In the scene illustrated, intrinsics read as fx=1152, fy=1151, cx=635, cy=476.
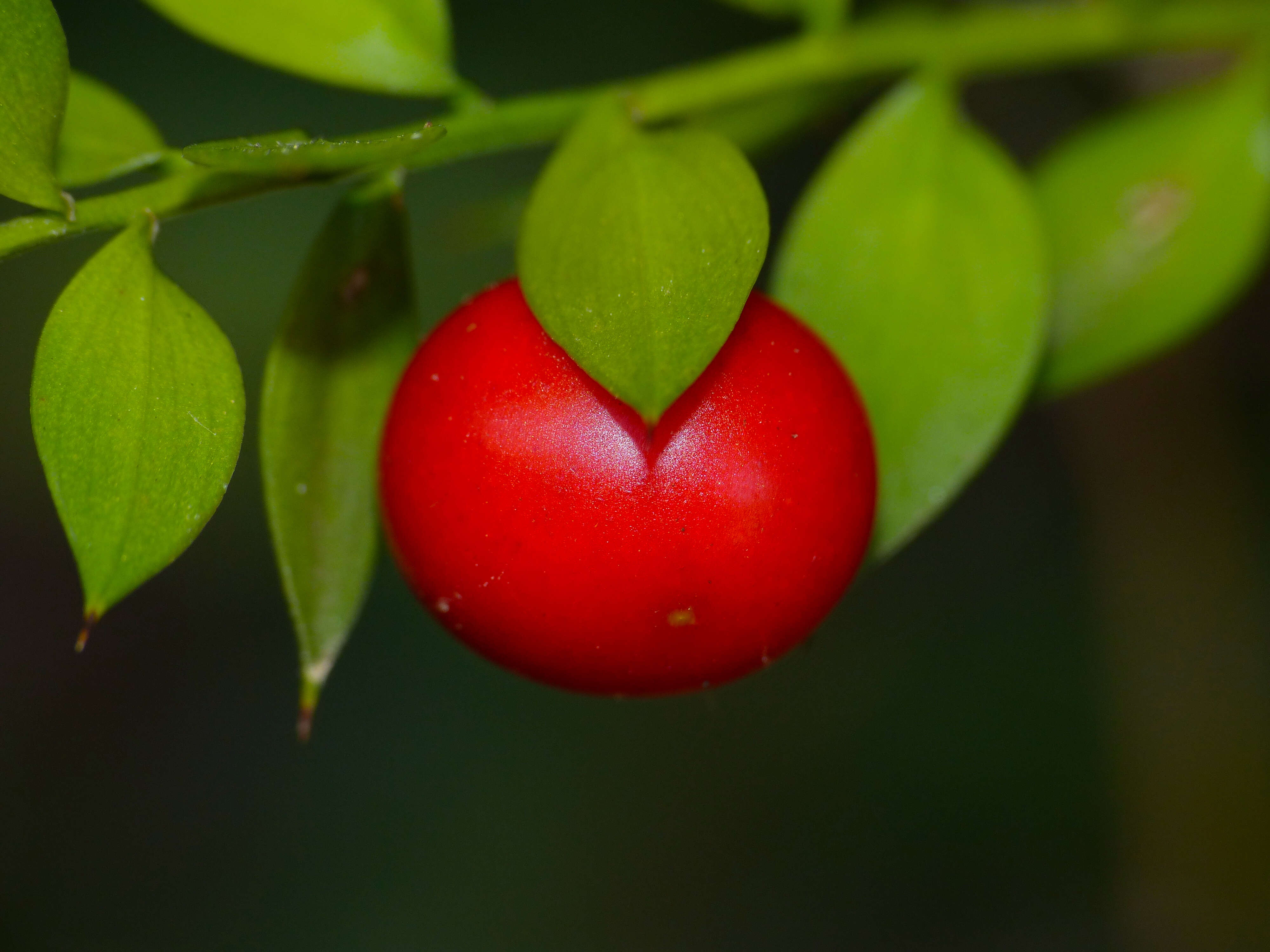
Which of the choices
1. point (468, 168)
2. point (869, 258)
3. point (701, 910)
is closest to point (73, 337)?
point (869, 258)

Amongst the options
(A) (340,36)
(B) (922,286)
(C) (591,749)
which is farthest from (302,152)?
(C) (591,749)

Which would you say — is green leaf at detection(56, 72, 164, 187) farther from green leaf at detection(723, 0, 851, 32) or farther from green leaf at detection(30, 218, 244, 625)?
green leaf at detection(723, 0, 851, 32)

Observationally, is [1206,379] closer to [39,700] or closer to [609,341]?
[609,341]

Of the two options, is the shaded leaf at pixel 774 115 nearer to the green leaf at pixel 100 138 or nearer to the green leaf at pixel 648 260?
the green leaf at pixel 648 260

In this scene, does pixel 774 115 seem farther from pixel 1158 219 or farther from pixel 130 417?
pixel 130 417

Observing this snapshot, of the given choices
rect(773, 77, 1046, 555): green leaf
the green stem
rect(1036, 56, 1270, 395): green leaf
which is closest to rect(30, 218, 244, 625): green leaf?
the green stem

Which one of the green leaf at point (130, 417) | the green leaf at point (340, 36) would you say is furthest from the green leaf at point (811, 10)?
the green leaf at point (130, 417)
